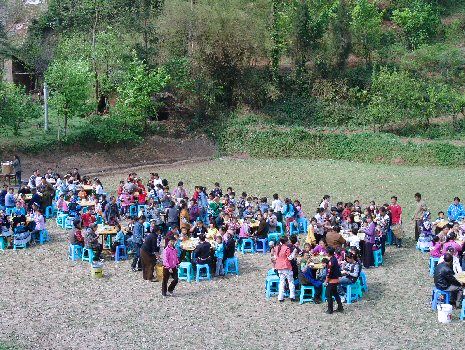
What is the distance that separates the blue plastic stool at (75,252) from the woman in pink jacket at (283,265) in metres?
6.07

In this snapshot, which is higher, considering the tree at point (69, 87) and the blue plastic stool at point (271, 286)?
the tree at point (69, 87)

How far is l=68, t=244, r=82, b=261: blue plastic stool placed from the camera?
19.3 m

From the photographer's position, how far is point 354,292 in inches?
638

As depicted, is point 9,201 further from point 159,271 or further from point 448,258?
point 448,258

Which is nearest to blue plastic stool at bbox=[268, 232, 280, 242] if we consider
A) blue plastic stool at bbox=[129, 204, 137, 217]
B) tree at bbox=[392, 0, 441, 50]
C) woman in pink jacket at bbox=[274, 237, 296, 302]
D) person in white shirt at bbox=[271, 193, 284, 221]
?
person in white shirt at bbox=[271, 193, 284, 221]

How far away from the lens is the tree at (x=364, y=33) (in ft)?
154

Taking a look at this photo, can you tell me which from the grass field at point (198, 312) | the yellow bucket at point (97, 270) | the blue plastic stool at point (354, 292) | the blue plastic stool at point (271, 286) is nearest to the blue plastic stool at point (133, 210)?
the grass field at point (198, 312)

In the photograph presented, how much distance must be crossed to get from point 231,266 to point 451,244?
17.8 ft

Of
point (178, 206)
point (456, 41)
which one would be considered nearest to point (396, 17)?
point (456, 41)

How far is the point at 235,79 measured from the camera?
4288 cm

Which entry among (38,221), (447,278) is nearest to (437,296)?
(447,278)

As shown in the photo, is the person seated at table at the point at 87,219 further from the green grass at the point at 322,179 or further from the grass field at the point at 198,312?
the green grass at the point at 322,179

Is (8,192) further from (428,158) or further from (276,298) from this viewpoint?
(428,158)

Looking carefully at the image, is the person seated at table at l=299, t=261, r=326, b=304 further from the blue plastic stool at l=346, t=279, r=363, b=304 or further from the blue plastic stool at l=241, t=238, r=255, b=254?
the blue plastic stool at l=241, t=238, r=255, b=254
